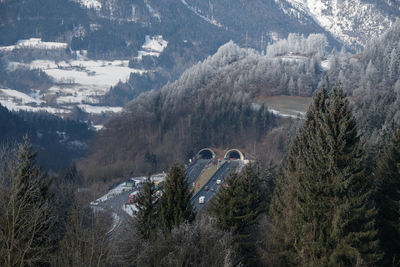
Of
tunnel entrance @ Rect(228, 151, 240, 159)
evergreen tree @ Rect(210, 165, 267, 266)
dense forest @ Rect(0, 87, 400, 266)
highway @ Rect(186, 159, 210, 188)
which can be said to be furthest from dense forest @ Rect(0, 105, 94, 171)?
evergreen tree @ Rect(210, 165, 267, 266)

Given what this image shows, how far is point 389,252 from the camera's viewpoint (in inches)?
977

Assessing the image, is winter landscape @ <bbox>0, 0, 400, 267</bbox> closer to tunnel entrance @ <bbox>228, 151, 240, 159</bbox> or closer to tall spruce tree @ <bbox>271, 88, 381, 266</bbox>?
tall spruce tree @ <bbox>271, 88, 381, 266</bbox>

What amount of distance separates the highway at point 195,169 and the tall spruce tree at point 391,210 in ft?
164

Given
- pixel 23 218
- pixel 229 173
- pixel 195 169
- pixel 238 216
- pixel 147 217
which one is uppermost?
pixel 23 218

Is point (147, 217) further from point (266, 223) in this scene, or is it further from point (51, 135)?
point (51, 135)

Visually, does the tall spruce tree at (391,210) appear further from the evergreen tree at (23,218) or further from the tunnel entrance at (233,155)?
the tunnel entrance at (233,155)

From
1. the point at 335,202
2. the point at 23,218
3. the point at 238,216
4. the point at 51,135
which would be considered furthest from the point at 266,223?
the point at 51,135

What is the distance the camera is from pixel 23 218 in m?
21.1

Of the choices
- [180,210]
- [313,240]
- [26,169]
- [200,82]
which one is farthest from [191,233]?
[200,82]

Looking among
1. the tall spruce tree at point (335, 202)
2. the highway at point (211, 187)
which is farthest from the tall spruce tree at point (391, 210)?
the highway at point (211, 187)

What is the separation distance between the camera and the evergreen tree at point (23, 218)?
20.5 metres

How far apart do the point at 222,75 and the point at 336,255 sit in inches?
4778

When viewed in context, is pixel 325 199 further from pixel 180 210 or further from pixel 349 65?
pixel 349 65

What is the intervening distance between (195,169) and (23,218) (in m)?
64.8
